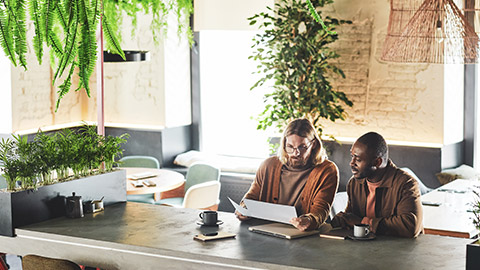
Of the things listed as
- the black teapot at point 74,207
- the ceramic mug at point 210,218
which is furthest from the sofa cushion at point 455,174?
the black teapot at point 74,207

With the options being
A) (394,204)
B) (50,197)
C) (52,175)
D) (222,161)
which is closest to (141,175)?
(222,161)

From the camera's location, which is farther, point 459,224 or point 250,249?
point 459,224

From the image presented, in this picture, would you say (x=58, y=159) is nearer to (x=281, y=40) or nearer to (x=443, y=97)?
(x=281, y=40)

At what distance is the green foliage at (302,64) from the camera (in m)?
7.43

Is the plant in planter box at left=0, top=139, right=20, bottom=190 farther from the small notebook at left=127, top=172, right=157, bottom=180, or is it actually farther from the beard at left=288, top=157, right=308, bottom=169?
the small notebook at left=127, top=172, right=157, bottom=180

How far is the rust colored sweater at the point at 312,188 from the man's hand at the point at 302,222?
1.0 inches

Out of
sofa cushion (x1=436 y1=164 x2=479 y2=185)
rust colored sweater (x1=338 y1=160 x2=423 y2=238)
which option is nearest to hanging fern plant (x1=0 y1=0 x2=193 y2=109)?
rust colored sweater (x1=338 y1=160 x2=423 y2=238)

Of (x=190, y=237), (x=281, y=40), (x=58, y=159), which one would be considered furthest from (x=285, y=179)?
(x=281, y=40)

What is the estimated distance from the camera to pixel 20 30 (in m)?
2.87

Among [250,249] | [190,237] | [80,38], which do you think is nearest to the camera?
[80,38]

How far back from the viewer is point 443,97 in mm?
7254

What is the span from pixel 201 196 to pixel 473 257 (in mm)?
4062

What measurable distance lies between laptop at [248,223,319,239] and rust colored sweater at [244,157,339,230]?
0.27 feet

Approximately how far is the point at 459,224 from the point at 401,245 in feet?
5.51
